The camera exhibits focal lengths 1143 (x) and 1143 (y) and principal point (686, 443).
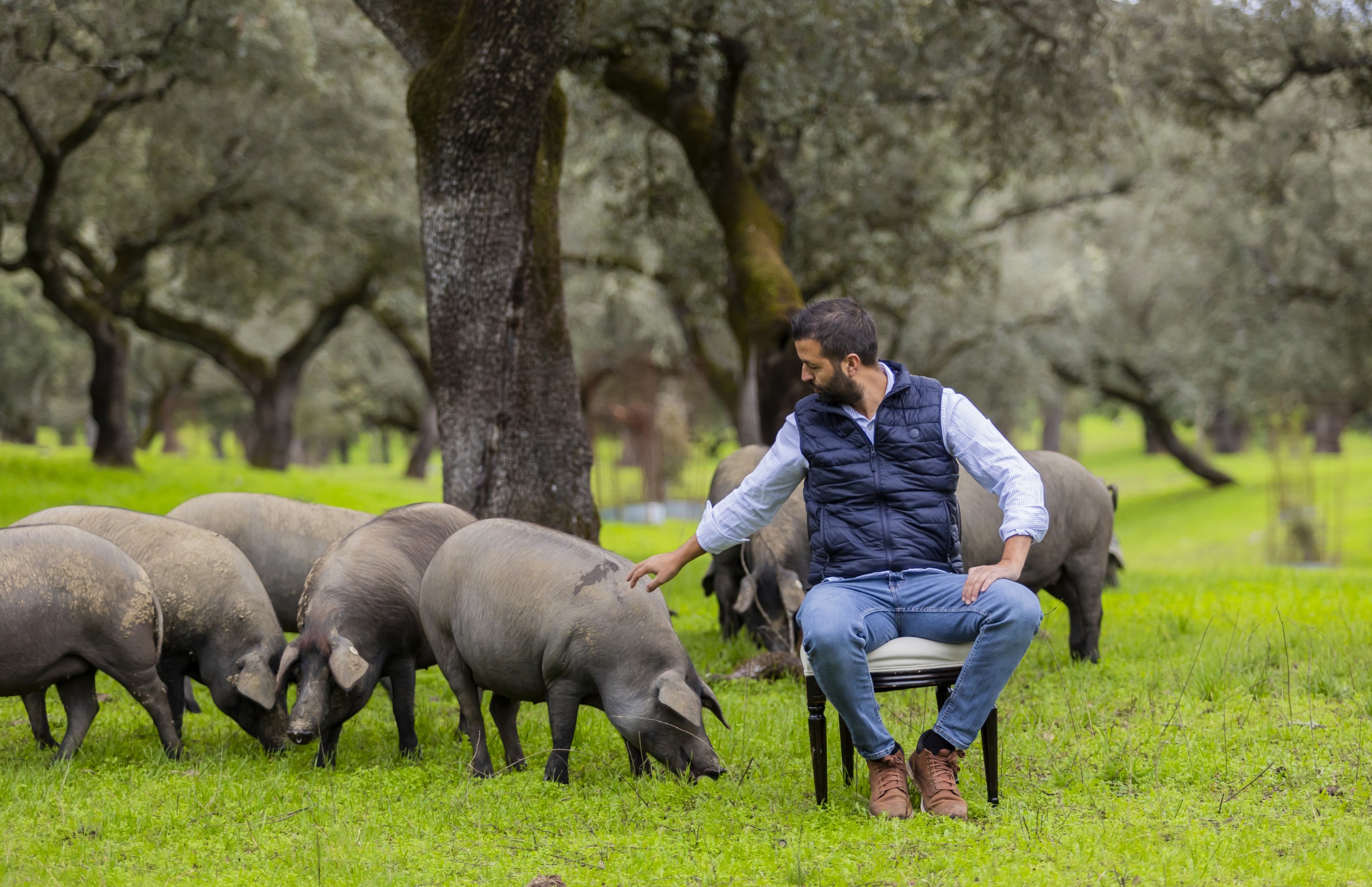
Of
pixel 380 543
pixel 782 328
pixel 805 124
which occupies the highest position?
pixel 805 124

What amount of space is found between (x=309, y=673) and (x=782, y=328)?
299 inches

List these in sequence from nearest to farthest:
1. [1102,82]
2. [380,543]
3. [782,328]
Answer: [380,543], [782,328], [1102,82]

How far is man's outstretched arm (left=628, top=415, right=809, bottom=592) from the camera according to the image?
515 centimetres

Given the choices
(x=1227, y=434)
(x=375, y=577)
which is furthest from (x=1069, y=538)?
(x=1227, y=434)

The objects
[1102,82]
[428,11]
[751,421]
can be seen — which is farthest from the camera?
[751,421]

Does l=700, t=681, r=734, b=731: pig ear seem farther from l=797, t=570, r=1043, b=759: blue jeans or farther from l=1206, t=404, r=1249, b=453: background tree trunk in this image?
l=1206, t=404, r=1249, b=453: background tree trunk

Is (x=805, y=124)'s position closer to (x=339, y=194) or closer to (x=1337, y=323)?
(x=339, y=194)

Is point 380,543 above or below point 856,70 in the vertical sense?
below

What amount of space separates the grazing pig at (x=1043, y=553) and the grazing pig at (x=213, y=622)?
309 centimetres

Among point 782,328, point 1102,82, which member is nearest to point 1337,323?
point 1102,82

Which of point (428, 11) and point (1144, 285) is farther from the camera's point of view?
point (1144, 285)

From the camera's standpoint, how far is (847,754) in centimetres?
529

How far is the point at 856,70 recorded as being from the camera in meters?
13.5

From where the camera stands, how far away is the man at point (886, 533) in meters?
4.67
